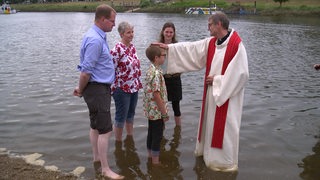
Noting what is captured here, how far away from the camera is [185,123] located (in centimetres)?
794

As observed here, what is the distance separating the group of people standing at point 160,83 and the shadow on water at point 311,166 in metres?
1.14

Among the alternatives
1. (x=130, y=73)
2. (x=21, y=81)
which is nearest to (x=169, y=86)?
(x=130, y=73)

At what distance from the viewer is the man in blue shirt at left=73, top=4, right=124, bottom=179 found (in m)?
4.66

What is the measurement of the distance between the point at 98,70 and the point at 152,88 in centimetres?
83

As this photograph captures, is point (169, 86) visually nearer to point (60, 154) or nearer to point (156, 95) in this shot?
point (156, 95)

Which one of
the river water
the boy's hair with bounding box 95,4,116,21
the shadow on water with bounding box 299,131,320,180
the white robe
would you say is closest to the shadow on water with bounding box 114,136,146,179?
the river water

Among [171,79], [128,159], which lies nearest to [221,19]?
[171,79]

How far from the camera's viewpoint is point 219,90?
5.25m

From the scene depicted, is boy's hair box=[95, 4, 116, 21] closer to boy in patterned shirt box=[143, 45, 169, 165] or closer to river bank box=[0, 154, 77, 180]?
boy in patterned shirt box=[143, 45, 169, 165]

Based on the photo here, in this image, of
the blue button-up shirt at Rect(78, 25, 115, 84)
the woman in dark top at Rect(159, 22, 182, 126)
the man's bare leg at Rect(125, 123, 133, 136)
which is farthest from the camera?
the man's bare leg at Rect(125, 123, 133, 136)

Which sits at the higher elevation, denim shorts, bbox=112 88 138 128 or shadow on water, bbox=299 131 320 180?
denim shorts, bbox=112 88 138 128

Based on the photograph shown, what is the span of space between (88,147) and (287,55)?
45.0 ft

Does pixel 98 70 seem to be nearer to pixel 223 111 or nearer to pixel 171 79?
pixel 223 111

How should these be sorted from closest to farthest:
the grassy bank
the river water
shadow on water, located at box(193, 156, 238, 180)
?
1. shadow on water, located at box(193, 156, 238, 180)
2. the river water
3. the grassy bank
